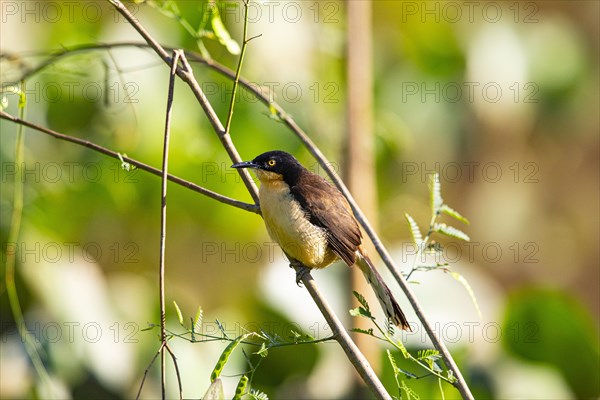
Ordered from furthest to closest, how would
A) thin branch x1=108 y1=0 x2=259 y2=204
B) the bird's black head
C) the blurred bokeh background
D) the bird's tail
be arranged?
the blurred bokeh background
the bird's black head
the bird's tail
thin branch x1=108 y1=0 x2=259 y2=204

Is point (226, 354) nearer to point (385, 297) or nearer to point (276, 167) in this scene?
point (385, 297)

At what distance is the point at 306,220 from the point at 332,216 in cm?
8

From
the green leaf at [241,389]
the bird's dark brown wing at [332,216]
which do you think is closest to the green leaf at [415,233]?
the green leaf at [241,389]

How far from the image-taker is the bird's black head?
9.09 feet

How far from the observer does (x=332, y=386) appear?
13.5ft

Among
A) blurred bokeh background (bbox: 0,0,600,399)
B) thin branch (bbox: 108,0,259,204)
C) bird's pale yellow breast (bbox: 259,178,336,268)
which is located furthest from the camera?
blurred bokeh background (bbox: 0,0,600,399)

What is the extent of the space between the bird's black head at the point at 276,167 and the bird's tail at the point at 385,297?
344 millimetres

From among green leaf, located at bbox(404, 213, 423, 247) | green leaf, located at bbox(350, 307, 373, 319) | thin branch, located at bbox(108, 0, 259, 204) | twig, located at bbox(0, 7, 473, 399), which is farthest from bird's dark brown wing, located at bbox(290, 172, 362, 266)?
green leaf, located at bbox(350, 307, 373, 319)

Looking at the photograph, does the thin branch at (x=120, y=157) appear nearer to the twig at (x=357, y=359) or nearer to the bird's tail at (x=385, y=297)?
the twig at (x=357, y=359)

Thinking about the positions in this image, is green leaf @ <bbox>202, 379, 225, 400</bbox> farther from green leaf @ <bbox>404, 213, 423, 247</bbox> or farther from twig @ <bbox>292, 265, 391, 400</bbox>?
green leaf @ <bbox>404, 213, 423, 247</bbox>

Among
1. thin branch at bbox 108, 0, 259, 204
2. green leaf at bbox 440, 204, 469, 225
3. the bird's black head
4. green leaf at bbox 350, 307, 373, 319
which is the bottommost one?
green leaf at bbox 350, 307, 373, 319

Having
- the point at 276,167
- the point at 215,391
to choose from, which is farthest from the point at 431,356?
the point at 276,167

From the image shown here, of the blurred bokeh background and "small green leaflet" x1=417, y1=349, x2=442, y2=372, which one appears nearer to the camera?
"small green leaflet" x1=417, y1=349, x2=442, y2=372

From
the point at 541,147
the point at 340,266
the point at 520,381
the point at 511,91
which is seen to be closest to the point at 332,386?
the point at 340,266
